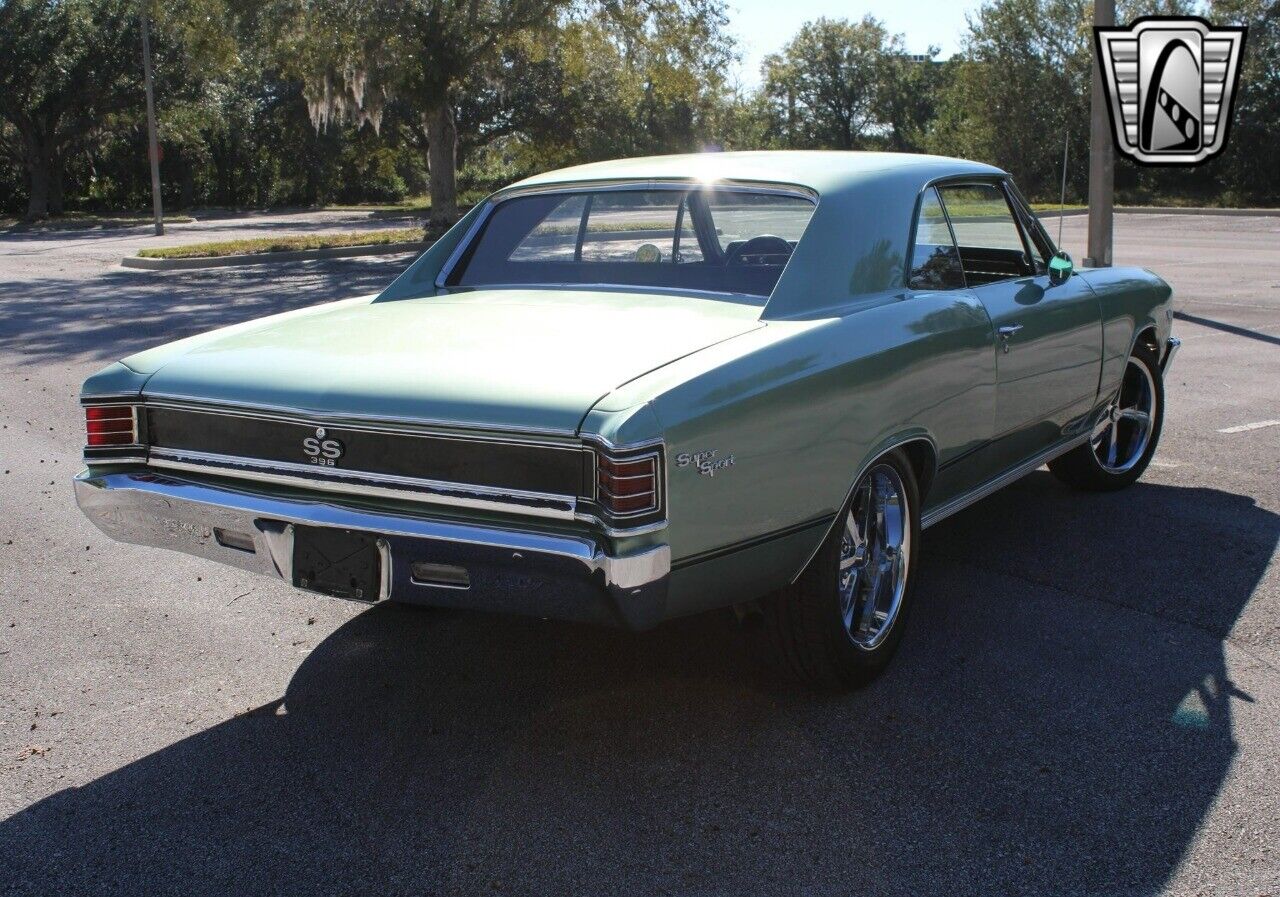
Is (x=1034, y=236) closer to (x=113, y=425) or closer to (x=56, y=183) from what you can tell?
(x=113, y=425)

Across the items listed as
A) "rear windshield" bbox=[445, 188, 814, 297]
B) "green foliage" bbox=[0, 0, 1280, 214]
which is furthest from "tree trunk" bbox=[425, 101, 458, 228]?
"rear windshield" bbox=[445, 188, 814, 297]

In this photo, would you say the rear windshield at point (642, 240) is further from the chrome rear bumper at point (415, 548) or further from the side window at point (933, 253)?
the chrome rear bumper at point (415, 548)

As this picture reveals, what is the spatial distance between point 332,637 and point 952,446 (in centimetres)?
217

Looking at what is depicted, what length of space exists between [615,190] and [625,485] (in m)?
1.94

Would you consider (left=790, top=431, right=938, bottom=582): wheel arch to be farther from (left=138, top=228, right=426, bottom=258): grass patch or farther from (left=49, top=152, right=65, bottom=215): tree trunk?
(left=49, top=152, right=65, bottom=215): tree trunk

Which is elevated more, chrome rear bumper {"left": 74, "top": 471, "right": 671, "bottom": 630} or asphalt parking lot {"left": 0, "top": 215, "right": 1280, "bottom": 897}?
chrome rear bumper {"left": 74, "top": 471, "right": 671, "bottom": 630}

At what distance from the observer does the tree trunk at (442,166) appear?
25.5 meters

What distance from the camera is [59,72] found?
124 ft

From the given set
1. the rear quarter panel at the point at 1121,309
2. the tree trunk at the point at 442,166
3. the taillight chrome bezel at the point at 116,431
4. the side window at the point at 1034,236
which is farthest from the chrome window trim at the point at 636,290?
the tree trunk at the point at 442,166

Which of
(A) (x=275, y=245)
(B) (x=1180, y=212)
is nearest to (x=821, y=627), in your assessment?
(A) (x=275, y=245)

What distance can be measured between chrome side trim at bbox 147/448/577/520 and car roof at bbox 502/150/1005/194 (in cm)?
160

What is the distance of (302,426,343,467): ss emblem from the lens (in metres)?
3.44

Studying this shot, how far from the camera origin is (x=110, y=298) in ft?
53.9

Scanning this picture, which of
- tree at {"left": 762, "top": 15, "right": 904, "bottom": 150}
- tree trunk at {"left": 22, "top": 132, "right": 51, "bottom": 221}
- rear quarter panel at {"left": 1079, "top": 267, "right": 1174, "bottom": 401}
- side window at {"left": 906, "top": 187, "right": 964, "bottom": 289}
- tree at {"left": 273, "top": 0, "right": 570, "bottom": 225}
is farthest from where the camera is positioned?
tree at {"left": 762, "top": 15, "right": 904, "bottom": 150}
